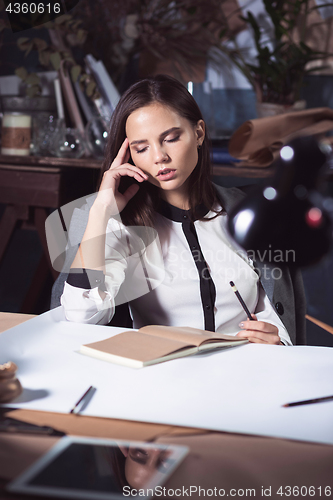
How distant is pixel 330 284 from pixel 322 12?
4.11 feet

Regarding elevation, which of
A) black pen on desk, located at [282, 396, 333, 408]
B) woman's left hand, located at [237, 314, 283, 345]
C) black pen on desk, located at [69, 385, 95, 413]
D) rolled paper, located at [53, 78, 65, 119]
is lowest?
woman's left hand, located at [237, 314, 283, 345]

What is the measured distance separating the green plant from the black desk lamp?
167 cm

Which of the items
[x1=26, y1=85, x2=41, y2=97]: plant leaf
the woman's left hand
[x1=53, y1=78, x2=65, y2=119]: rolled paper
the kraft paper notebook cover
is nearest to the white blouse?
the woman's left hand

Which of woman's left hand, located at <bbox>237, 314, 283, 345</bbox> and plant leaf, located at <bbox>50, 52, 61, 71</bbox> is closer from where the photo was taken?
woman's left hand, located at <bbox>237, 314, 283, 345</bbox>

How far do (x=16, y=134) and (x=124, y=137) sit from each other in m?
0.92

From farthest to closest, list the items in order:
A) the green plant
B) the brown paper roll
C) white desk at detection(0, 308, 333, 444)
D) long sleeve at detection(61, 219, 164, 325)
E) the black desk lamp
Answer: the green plant
the brown paper roll
long sleeve at detection(61, 219, 164, 325)
white desk at detection(0, 308, 333, 444)
the black desk lamp

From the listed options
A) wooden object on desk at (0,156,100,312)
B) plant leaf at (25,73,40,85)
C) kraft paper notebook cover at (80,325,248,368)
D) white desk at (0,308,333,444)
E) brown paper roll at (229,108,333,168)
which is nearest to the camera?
white desk at (0,308,333,444)

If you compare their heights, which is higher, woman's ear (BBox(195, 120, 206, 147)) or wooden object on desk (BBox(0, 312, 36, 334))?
woman's ear (BBox(195, 120, 206, 147))

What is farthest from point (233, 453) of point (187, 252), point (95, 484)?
point (187, 252)

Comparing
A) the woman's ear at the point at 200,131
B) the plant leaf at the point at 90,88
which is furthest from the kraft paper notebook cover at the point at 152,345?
the plant leaf at the point at 90,88

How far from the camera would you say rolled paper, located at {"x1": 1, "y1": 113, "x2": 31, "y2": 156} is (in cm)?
192

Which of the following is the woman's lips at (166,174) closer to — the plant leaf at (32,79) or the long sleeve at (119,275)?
the long sleeve at (119,275)

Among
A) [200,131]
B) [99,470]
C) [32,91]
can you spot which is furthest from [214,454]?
[32,91]

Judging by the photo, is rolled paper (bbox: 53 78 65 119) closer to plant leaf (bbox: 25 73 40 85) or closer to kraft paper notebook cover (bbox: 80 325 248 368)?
plant leaf (bbox: 25 73 40 85)
